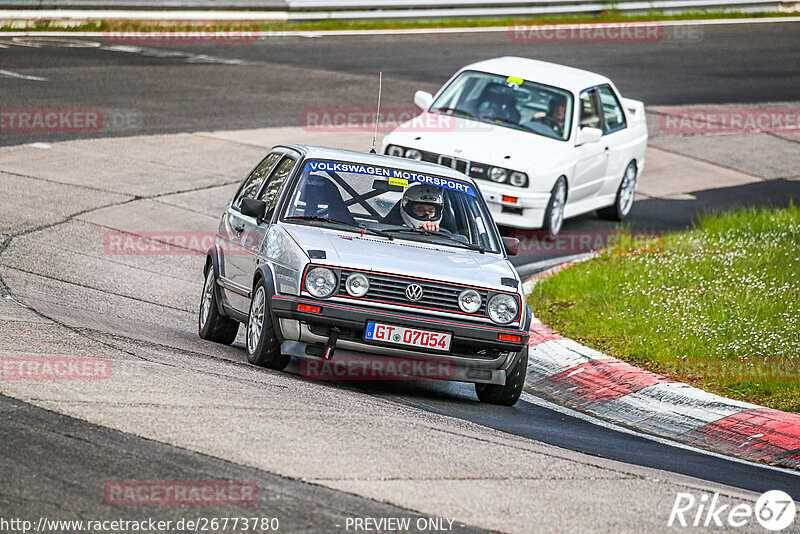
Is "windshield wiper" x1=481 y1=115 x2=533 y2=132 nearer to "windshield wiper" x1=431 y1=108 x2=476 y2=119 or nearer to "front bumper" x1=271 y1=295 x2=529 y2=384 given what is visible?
"windshield wiper" x1=431 y1=108 x2=476 y2=119

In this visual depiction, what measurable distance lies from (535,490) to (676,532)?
2.35 feet

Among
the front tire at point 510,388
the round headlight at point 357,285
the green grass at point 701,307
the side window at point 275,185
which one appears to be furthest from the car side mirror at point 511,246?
the side window at point 275,185

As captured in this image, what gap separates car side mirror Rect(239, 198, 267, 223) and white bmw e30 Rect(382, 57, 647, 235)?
5391 millimetres

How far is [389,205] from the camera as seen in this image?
30.7ft

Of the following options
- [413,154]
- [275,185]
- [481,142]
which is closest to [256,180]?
[275,185]

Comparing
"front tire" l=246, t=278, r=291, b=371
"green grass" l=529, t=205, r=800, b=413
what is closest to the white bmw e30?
"green grass" l=529, t=205, r=800, b=413

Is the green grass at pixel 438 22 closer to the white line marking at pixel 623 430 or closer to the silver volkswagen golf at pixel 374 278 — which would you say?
the silver volkswagen golf at pixel 374 278

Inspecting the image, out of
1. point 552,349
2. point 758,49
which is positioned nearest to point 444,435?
point 552,349

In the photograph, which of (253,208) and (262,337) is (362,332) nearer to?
(262,337)

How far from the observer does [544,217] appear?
14500 mm

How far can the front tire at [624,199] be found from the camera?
54.6 ft

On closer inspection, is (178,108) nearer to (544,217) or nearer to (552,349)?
(544,217)

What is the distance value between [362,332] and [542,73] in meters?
8.52

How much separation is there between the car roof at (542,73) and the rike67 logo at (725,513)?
9.81 metres
